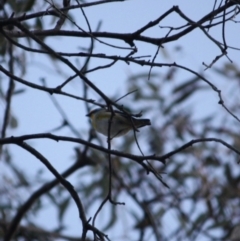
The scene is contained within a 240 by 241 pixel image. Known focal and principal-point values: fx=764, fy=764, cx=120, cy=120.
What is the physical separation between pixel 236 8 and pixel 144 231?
9.15 ft

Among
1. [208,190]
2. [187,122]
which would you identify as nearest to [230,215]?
[208,190]

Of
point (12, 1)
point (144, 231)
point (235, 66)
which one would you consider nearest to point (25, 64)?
point (12, 1)

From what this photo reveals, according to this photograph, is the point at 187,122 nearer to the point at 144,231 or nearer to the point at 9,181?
the point at 144,231

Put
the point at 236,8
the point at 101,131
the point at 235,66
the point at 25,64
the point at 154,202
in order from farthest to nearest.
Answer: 1. the point at 235,66
2. the point at 154,202
3. the point at 25,64
4. the point at 101,131
5. the point at 236,8

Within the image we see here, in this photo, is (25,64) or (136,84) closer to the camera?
(25,64)

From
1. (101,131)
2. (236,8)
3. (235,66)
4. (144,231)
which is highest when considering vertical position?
(235,66)

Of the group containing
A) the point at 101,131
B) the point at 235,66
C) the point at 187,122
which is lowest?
the point at 101,131

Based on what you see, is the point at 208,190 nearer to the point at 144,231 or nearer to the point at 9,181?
the point at 144,231

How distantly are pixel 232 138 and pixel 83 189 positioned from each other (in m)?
1.07

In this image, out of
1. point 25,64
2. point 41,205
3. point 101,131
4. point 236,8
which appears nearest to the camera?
point 236,8

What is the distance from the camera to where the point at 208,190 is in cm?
496

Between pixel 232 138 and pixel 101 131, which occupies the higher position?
pixel 232 138

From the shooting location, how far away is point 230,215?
15.5ft

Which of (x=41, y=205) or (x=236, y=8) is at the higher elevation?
(x=41, y=205)
